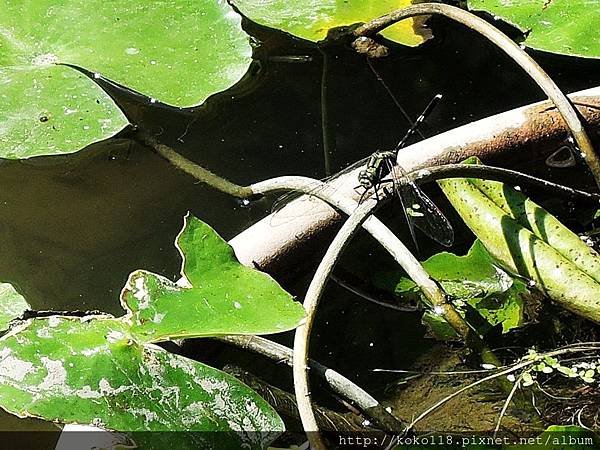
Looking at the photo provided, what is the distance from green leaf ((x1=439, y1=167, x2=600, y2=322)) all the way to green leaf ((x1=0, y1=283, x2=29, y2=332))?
605mm

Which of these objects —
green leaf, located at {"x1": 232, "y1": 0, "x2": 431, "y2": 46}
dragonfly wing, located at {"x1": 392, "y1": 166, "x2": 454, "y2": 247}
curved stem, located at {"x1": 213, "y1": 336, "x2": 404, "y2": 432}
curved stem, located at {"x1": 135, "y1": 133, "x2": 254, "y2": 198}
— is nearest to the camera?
curved stem, located at {"x1": 213, "y1": 336, "x2": 404, "y2": 432}

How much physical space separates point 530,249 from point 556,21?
1.57 feet

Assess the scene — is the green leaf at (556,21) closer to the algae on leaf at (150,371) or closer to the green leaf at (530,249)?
the green leaf at (530,249)

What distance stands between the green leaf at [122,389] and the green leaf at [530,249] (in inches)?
16.4

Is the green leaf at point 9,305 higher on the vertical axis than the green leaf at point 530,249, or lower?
lower

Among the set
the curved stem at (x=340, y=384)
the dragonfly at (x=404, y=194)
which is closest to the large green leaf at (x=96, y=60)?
the dragonfly at (x=404, y=194)

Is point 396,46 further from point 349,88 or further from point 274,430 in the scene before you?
point 274,430

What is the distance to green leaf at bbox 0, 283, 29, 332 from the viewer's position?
0.92 m

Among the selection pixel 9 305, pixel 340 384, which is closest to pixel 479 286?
pixel 340 384

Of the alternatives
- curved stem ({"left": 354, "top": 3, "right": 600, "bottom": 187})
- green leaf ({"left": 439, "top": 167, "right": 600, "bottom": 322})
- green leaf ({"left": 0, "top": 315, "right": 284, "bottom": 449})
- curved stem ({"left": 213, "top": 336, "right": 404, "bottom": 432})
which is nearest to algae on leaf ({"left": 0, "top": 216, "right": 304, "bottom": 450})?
green leaf ({"left": 0, "top": 315, "right": 284, "bottom": 449})

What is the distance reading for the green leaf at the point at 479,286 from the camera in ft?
3.35

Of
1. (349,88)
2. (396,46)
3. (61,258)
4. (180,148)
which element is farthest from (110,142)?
(396,46)

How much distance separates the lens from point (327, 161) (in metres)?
1.29

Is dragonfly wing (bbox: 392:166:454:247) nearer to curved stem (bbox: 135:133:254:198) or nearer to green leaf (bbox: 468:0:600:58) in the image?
curved stem (bbox: 135:133:254:198)
